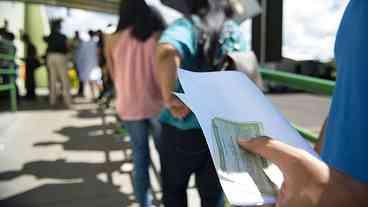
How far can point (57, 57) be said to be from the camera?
8.68m

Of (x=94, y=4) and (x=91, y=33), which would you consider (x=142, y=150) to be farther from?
(x=91, y=33)

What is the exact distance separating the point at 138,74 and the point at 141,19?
0.34 meters

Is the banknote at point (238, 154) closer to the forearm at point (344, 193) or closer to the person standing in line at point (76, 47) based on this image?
the forearm at point (344, 193)

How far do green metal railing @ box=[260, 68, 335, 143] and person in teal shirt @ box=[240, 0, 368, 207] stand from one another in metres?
0.87

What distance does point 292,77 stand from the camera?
209cm

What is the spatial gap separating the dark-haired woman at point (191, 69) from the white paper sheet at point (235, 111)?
88 centimetres

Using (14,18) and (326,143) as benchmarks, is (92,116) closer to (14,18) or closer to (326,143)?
(14,18)

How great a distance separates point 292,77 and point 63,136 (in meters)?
4.65

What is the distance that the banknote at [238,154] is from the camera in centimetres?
82

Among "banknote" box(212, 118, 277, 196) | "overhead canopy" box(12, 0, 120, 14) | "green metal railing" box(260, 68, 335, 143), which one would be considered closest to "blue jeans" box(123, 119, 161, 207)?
"green metal railing" box(260, 68, 335, 143)

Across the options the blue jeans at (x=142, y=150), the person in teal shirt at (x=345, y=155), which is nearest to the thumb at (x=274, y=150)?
the person in teal shirt at (x=345, y=155)

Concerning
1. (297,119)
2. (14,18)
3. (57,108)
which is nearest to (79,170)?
(57,108)

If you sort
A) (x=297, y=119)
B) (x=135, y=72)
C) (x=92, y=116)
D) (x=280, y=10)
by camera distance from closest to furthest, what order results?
(x=135, y=72), (x=280, y=10), (x=92, y=116), (x=297, y=119)

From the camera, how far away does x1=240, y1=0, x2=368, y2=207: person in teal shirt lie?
2.37ft
